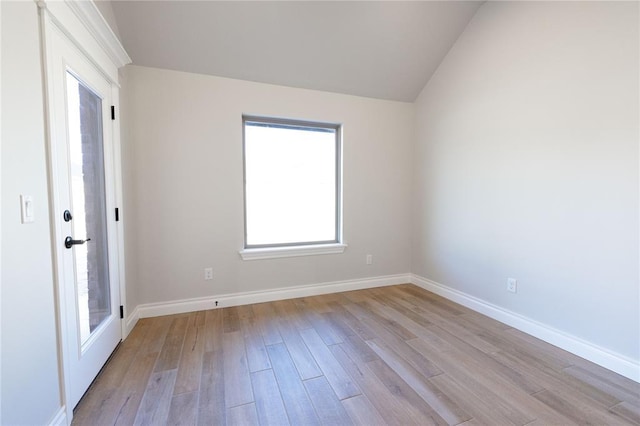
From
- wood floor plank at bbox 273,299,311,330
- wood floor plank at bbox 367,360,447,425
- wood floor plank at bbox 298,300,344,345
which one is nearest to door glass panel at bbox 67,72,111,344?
wood floor plank at bbox 273,299,311,330

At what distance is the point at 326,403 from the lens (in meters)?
1.55

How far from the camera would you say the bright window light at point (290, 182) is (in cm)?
305

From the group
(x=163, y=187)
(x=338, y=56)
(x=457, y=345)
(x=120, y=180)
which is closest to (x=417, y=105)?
(x=338, y=56)

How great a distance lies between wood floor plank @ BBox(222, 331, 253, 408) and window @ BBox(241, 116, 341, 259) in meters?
0.97

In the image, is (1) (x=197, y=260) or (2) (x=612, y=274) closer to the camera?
(2) (x=612, y=274)

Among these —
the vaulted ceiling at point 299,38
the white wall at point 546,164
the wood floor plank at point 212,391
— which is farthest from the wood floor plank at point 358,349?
the vaulted ceiling at point 299,38

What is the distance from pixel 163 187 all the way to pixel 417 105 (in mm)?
3140

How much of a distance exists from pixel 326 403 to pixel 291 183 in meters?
2.25

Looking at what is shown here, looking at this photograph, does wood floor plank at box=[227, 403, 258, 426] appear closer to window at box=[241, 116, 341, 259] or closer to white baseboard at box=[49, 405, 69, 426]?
white baseboard at box=[49, 405, 69, 426]

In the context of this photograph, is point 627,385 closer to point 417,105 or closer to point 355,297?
point 355,297

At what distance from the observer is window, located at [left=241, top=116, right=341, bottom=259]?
3051mm

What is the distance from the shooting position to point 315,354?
6.66 feet

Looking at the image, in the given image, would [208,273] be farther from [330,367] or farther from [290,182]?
[330,367]

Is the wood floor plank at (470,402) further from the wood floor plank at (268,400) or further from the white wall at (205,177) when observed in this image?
the white wall at (205,177)
